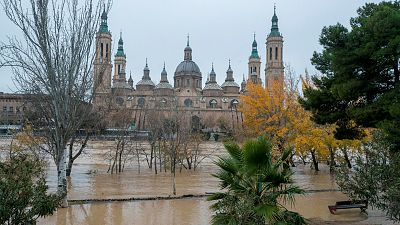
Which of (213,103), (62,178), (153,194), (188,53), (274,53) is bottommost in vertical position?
(153,194)

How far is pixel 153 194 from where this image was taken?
1716cm

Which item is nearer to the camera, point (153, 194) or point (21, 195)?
point (21, 195)

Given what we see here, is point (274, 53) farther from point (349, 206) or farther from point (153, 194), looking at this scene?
point (349, 206)

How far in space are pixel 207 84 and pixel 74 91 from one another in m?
88.5

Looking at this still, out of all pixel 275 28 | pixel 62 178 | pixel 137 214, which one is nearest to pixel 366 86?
pixel 137 214

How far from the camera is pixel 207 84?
102m

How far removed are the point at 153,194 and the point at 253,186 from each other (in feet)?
32.6

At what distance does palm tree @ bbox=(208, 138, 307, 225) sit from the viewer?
715 centimetres

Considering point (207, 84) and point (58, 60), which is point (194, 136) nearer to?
point (58, 60)

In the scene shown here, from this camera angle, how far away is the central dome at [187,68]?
A: 329 ft

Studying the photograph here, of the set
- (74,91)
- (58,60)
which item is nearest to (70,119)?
(74,91)

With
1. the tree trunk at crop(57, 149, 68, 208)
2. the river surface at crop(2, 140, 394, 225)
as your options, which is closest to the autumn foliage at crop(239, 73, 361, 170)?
the river surface at crop(2, 140, 394, 225)

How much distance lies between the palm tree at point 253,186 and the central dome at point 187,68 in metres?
92.3

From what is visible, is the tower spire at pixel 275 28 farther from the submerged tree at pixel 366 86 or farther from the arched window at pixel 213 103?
the submerged tree at pixel 366 86
